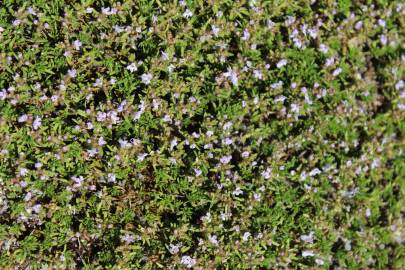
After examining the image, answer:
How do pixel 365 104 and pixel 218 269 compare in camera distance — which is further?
pixel 365 104

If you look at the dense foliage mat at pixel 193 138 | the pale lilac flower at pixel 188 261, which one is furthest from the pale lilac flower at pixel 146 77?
the pale lilac flower at pixel 188 261

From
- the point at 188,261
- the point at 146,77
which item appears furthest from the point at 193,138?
the point at 188,261

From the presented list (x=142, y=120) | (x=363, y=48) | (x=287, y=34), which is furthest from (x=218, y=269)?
(x=363, y=48)

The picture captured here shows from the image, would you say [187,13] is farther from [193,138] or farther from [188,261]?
[188,261]

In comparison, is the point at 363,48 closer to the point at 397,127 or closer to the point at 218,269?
the point at 397,127

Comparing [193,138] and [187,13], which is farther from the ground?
[187,13]

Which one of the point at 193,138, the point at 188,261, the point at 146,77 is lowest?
the point at 188,261

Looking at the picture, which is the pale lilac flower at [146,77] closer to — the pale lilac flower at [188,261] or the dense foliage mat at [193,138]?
the dense foliage mat at [193,138]
